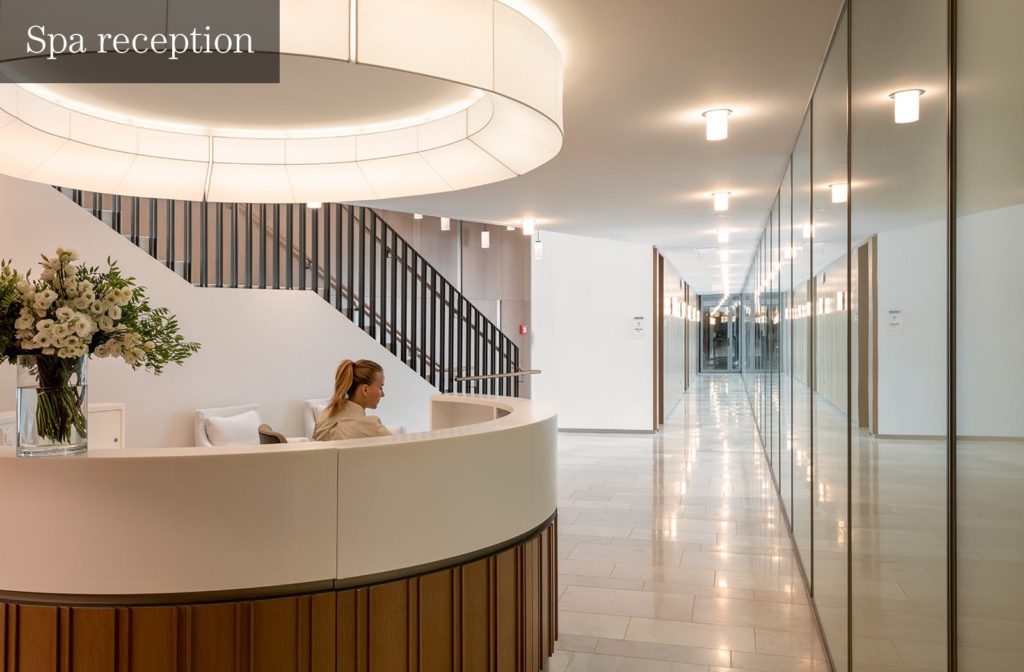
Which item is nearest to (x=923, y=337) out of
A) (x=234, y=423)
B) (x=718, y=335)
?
(x=234, y=423)

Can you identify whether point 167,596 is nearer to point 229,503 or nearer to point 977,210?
point 229,503

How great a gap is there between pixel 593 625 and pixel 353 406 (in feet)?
5.89

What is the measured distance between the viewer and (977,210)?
151cm

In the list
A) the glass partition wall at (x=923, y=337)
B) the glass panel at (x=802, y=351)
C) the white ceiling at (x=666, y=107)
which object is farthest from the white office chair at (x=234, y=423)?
the glass partition wall at (x=923, y=337)

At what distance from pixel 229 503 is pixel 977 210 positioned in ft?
7.39

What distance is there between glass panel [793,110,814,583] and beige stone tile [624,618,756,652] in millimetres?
746

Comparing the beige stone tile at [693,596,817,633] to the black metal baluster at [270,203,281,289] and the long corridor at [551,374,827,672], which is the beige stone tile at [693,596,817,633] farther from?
the black metal baluster at [270,203,281,289]

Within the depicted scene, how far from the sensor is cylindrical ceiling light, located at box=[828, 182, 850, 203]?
10.6 feet

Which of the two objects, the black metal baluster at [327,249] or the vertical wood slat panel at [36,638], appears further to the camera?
the black metal baluster at [327,249]

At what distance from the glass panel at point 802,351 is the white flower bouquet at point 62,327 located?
367cm

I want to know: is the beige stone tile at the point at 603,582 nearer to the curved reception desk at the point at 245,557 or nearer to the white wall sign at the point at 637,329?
the curved reception desk at the point at 245,557

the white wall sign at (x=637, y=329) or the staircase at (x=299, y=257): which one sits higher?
the staircase at (x=299, y=257)

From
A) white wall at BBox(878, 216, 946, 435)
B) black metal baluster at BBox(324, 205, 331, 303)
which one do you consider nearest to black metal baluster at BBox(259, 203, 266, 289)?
black metal baluster at BBox(324, 205, 331, 303)

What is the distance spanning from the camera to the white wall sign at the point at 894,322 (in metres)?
2.17
